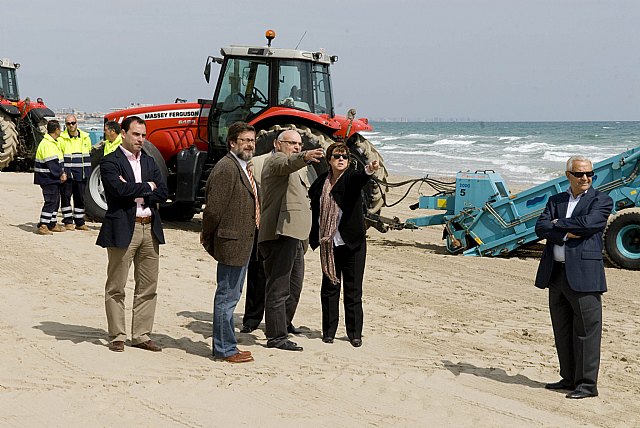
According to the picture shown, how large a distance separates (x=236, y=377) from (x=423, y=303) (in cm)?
296

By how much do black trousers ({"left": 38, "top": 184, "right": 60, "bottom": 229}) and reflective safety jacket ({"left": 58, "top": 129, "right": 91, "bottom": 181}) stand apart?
10.8 inches

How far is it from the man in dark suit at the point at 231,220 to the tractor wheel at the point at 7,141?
14410mm

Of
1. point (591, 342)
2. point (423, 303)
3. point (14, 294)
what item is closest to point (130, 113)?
point (14, 294)

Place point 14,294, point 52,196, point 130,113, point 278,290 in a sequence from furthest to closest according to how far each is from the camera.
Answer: point 130,113
point 52,196
point 14,294
point 278,290

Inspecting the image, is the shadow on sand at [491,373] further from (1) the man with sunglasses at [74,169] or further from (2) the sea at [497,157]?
(2) the sea at [497,157]

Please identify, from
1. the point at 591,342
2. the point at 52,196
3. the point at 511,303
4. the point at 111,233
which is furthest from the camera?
the point at 52,196

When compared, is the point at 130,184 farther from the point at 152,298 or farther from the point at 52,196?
the point at 52,196

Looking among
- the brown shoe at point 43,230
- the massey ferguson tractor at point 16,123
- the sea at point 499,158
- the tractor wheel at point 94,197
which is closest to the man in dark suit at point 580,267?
the brown shoe at point 43,230

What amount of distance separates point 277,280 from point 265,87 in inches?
213

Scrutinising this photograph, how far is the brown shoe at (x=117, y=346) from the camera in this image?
5961 millimetres

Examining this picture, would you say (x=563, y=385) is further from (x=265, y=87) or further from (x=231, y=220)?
(x=265, y=87)

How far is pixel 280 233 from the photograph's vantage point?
20.1ft

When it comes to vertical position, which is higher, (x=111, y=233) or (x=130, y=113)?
(x=130, y=113)

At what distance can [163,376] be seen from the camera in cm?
550
